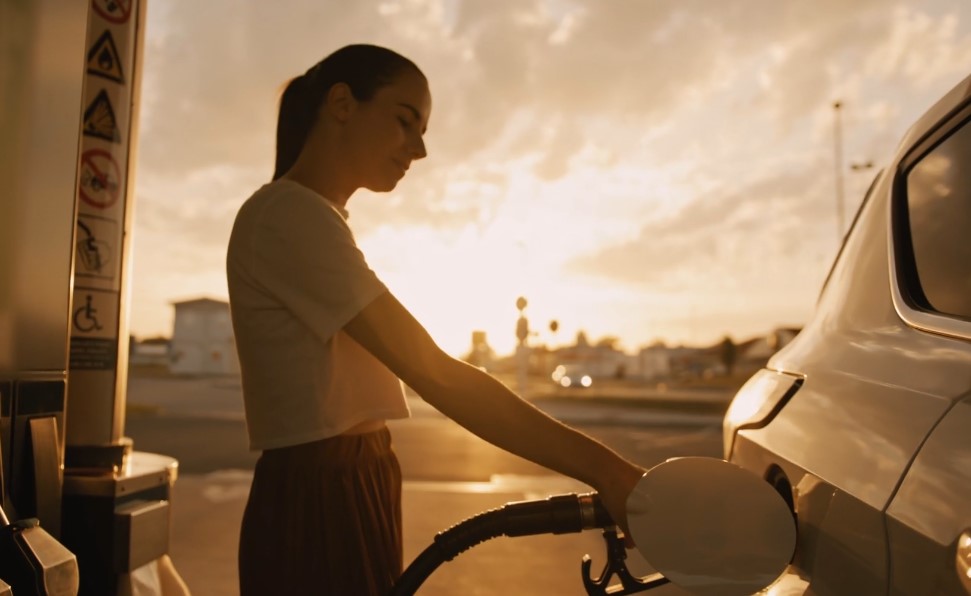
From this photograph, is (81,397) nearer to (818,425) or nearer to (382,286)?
(382,286)

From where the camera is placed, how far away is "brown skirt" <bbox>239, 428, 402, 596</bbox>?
1.50 meters

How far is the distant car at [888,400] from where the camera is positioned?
44.5 inches

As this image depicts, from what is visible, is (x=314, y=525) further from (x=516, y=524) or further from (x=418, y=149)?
(x=418, y=149)

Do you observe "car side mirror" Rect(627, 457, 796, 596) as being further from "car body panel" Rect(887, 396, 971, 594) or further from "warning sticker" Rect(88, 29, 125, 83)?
"warning sticker" Rect(88, 29, 125, 83)

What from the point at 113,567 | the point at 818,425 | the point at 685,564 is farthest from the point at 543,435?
the point at 113,567

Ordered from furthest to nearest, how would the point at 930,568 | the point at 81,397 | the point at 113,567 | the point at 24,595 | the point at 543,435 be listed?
the point at 81,397
the point at 113,567
the point at 24,595
the point at 543,435
the point at 930,568

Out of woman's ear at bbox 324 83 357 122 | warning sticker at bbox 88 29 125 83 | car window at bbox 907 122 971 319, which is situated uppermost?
warning sticker at bbox 88 29 125 83

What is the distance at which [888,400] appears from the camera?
135 centimetres

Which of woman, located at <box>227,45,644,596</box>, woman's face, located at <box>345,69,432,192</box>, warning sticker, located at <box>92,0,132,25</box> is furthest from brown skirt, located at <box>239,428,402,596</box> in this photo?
warning sticker, located at <box>92,0,132,25</box>

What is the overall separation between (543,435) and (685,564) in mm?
300

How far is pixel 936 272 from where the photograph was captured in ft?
5.12

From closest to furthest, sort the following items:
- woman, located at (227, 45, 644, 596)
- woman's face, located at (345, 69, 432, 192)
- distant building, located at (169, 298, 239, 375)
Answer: woman, located at (227, 45, 644, 596)
woman's face, located at (345, 69, 432, 192)
distant building, located at (169, 298, 239, 375)

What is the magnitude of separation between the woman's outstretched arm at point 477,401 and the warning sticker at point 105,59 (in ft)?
5.29

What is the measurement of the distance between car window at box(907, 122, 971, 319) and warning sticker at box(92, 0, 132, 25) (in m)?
2.21
